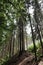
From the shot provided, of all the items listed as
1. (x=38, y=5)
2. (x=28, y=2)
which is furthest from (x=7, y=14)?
(x=38, y=5)

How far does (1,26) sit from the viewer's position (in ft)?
45.0

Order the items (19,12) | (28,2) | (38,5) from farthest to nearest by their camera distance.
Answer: (38,5) < (28,2) < (19,12)

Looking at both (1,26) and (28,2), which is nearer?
(1,26)

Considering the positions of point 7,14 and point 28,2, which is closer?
point 7,14

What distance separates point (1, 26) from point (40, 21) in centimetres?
1134

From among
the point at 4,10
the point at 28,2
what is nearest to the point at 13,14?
the point at 4,10

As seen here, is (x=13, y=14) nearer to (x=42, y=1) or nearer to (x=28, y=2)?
(x=28, y=2)

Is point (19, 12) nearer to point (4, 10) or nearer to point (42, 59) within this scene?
point (4, 10)

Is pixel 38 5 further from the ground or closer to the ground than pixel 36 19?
further from the ground

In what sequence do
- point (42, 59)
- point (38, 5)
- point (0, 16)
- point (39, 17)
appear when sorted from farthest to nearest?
point (39, 17) → point (38, 5) → point (42, 59) → point (0, 16)

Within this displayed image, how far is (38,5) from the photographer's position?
22.1 meters

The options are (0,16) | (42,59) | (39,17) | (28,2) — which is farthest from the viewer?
(39,17)

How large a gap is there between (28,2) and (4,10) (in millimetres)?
7689

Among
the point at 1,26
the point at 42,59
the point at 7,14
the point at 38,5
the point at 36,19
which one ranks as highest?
the point at 38,5
